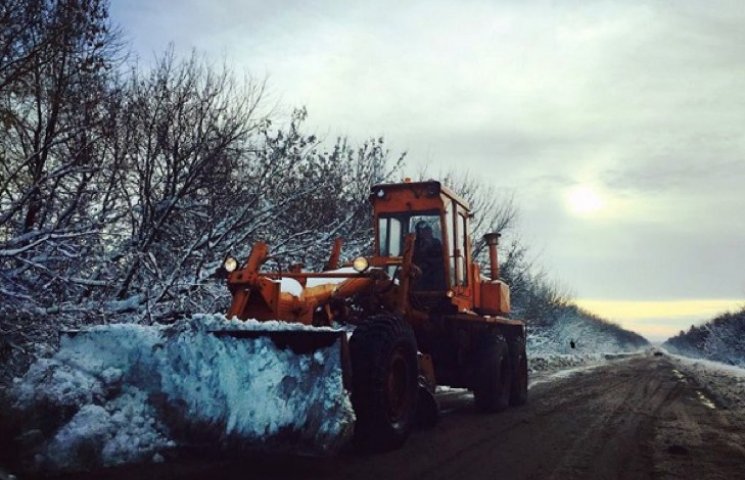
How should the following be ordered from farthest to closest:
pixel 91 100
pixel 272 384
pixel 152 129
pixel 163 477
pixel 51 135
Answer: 1. pixel 152 129
2. pixel 91 100
3. pixel 51 135
4. pixel 272 384
5. pixel 163 477

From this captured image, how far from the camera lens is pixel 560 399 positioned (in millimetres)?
11383

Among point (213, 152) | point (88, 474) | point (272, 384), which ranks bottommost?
point (88, 474)

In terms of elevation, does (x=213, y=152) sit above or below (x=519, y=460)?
above

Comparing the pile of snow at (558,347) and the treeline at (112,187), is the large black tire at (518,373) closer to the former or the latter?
the treeline at (112,187)

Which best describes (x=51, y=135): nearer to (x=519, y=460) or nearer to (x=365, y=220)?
(x=519, y=460)

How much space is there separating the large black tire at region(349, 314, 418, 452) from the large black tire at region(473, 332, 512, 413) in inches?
128

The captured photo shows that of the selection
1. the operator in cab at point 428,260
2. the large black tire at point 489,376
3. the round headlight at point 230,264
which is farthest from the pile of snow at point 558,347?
the round headlight at point 230,264

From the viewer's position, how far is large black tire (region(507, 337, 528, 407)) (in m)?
10.5

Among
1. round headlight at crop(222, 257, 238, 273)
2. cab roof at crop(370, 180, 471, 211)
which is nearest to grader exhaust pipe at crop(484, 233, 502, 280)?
cab roof at crop(370, 180, 471, 211)

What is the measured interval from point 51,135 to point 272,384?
223 inches

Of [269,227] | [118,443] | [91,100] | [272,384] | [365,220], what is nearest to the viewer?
[118,443]

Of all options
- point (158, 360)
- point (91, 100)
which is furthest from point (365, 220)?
point (158, 360)

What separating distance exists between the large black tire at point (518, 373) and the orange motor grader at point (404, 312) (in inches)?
0.9

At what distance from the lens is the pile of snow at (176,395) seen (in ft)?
16.5
